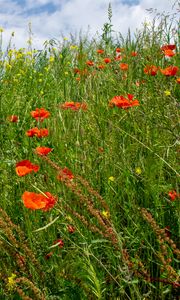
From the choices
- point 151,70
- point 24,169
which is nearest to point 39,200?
point 24,169

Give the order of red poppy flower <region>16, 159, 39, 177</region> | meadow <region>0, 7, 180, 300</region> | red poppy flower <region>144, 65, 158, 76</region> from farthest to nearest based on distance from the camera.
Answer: red poppy flower <region>144, 65, 158, 76</region> < red poppy flower <region>16, 159, 39, 177</region> < meadow <region>0, 7, 180, 300</region>

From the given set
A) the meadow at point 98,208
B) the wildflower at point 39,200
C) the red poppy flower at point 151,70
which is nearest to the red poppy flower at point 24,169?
the meadow at point 98,208

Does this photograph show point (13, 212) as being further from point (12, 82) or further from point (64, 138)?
point (12, 82)

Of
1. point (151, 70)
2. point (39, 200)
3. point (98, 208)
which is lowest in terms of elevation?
point (98, 208)

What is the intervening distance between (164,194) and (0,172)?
2.61ft

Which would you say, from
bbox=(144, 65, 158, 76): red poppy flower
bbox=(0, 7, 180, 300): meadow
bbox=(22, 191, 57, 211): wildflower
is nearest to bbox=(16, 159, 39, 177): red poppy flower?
bbox=(0, 7, 180, 300): meadow

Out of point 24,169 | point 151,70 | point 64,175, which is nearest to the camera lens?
point 64,175

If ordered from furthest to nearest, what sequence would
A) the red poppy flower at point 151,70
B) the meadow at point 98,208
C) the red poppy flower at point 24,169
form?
1. the red poppy flower at point 151,70
2. the red poppy flower at point 24,169
3. the meadow at point 98,208

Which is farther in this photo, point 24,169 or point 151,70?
point 151,70

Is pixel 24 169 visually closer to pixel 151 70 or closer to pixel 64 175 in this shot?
pixel 64 175

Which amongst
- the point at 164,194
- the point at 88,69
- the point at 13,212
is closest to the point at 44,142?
the point at 13,212

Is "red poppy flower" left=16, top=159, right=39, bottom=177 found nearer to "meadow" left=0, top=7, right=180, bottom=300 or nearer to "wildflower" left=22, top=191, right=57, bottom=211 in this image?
"meadow" left=0, top=7, right=180, bottom=300

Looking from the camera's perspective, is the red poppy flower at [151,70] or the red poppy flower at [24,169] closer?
the red poppy flower at [24,169]

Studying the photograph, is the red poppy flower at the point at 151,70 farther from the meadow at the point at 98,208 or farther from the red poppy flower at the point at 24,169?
the red poppy flower at the point at 24,169
